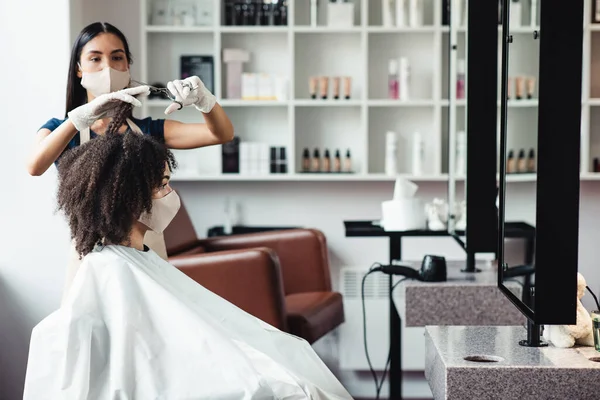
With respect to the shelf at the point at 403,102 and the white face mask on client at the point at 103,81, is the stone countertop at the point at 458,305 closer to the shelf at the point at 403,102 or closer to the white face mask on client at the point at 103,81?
the white face mask on client at the point at 103,81

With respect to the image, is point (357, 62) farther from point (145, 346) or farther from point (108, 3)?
point (145, 346)

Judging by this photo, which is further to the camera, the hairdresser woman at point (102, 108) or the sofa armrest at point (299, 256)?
the sofa armrest at point (299, 256)

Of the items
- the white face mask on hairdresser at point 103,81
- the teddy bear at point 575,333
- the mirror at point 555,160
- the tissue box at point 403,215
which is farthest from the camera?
the tissue box at point 403,215

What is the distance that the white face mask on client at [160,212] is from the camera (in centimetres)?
188

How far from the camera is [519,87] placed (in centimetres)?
195

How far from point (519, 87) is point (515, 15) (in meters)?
0.17

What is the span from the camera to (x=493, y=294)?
2387 millimetres

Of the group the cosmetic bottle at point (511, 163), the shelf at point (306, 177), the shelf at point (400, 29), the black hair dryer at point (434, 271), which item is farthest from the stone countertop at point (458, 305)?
the shelf at point (400, 29)

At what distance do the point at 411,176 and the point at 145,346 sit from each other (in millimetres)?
2602

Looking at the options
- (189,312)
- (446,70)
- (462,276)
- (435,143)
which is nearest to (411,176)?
(435,143)

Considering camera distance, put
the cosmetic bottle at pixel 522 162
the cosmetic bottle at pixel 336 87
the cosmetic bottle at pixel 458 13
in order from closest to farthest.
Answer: the cosmetic bottle at pixel 522 162 → the cosmetic bottle at pixel 458 13 → the cosmetic bottle at pixel 336 87

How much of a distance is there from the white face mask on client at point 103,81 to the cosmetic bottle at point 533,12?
1120 mm

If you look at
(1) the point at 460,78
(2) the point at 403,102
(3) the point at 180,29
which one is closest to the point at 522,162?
(1) the point at 460,78

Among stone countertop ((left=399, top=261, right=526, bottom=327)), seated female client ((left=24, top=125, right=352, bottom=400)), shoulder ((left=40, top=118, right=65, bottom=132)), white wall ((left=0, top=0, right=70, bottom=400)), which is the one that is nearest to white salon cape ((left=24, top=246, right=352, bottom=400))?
seated female client ((left=24, top=125, right=352, bottom=400))
